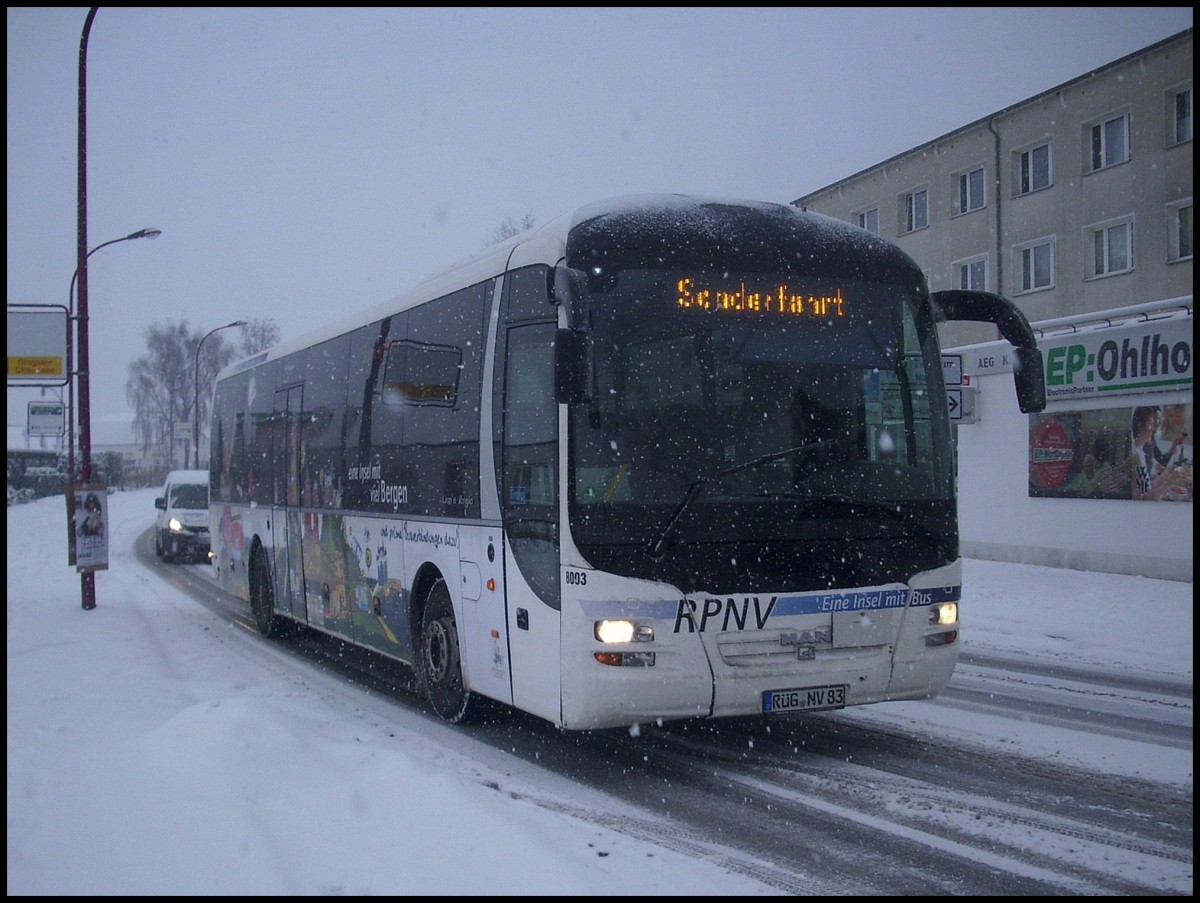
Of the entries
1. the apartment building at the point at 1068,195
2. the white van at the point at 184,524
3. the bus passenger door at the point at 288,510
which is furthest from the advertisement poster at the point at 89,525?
the apartment building at the point at 1068,195

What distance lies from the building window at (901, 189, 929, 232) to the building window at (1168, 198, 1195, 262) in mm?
8368

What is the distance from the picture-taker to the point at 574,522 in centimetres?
664

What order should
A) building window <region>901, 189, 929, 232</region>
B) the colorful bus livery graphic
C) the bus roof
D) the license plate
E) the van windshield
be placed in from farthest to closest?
1. building window <region>901, 189, 929, 232</region>
2. the van windshield
3. the colorful bus livery graphic
4. the bus roof
5. the license plate

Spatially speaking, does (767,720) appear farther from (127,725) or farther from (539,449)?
(127,725)

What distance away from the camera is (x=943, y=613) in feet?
Answer: 24.1

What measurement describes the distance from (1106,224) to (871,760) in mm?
23112

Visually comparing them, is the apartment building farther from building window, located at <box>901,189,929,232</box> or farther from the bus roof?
the bus roof

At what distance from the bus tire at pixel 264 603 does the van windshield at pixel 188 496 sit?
1412 centimetres

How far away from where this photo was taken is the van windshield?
27.9 metres

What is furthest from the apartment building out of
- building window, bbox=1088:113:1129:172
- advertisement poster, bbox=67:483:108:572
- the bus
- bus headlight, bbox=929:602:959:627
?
bus headlight, bbox=929:602:959:627

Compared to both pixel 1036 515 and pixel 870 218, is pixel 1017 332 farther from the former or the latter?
pixel 870 218

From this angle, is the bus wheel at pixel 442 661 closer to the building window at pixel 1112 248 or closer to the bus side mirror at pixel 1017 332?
the bus side mirror at pixel 1017 332

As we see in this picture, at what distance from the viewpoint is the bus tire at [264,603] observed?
1411cm

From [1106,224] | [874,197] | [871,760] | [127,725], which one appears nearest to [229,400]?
[127,725]
